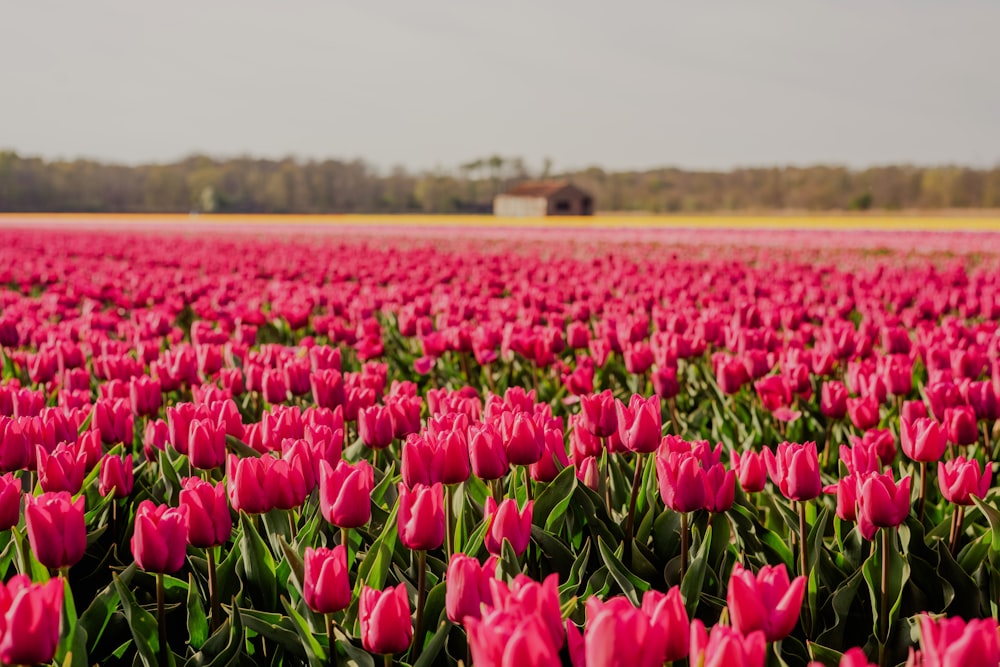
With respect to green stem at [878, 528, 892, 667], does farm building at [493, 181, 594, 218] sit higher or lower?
higher

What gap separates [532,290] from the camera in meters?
6.73

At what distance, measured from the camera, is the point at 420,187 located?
92.6 meters

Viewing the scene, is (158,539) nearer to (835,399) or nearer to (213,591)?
(213,591)

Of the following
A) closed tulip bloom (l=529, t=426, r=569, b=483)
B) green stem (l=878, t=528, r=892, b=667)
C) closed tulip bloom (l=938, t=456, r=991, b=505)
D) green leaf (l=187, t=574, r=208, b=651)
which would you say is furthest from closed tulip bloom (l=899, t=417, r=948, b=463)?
green leaf (l=187, t=574, r=208, b=651)

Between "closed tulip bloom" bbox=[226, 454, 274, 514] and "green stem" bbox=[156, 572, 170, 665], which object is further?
"closed tulip bloom" bbox=[226, 454, 274, 514]

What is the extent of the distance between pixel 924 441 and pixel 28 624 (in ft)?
7.40

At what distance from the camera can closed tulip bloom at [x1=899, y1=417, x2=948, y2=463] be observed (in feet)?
8.09

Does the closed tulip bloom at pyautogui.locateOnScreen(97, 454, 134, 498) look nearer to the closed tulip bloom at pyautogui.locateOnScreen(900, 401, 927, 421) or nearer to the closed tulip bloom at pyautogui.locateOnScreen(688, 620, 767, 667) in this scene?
the closed tulip bloom at pyautogui.locateOnScreen(688, 620, 767, 667)

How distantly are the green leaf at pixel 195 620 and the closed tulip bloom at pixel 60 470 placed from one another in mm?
495

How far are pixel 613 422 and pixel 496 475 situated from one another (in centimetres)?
55

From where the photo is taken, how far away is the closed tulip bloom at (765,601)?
1320 mm

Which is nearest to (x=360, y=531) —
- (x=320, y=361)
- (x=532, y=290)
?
(x=320, y=361)

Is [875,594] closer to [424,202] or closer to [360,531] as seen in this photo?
[360,531]

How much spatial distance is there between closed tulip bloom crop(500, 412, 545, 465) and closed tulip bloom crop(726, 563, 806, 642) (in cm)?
90
